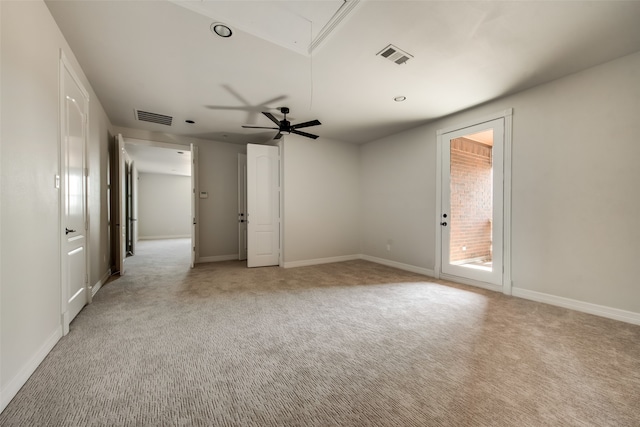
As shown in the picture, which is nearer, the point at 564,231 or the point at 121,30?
the point at 121,30

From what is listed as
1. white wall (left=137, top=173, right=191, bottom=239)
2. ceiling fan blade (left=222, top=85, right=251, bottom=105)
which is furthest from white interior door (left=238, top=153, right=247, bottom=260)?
white wall (left=137, top=173, right=191, bottom=239)

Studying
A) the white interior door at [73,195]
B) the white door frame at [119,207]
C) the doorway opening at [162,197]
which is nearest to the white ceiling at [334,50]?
the white interior door at [73,195]

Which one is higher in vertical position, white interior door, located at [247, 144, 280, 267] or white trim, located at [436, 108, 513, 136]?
white trim, located at [436, 108, 513, 136]

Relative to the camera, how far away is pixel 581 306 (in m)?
2.92

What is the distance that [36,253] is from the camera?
185 centimetres

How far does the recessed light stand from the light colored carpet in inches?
109

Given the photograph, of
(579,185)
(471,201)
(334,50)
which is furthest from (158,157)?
(579,185)

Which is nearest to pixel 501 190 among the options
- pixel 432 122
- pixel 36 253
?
pixel 432 122

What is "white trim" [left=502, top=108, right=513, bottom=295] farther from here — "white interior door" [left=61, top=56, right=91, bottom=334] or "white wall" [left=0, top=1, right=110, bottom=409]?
"white interior door" [left=61, top=56, right=91, bottom=334]

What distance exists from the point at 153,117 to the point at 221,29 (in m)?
2.99

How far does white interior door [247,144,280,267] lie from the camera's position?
526 cm

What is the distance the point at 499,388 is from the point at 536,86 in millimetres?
3596

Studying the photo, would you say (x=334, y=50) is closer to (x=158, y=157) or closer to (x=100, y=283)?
(x=100, y=283)

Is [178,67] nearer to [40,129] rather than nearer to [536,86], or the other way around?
[40,129]
